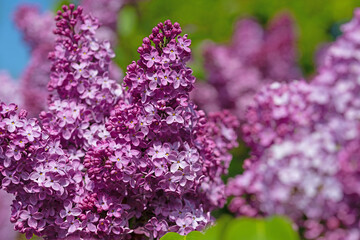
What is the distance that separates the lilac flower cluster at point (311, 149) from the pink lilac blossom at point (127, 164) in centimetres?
55

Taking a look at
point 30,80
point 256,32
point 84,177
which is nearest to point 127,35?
point 30,80

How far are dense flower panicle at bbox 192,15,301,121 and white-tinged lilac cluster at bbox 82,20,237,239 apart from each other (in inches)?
88.2

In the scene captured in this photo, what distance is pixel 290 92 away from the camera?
5.12ft

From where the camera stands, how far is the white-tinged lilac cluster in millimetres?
987

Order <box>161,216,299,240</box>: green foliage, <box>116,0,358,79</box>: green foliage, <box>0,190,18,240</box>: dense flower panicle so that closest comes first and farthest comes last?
<box>161,216,299,240</box>: green foliage < <box>0,190,18,240</box>: dense flower panicle < <box>116,0,358,79</box>: green foliage

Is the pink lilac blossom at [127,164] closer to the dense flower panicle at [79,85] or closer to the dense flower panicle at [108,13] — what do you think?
the dense flower panicle at [79,85]

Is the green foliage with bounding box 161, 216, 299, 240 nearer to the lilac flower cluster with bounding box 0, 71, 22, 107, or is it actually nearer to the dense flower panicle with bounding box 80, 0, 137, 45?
the lilac flower cluster with bounding box 0, 71, 22, 107

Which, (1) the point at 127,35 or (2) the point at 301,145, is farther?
(1) the point at 127,35

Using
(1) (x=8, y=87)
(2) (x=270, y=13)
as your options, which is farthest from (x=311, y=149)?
(2) (x=270, y=13)

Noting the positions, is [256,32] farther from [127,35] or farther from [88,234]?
[88,234]

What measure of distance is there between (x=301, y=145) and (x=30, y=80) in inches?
59.1

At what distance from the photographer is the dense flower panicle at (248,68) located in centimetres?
336

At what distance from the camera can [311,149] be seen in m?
1.61

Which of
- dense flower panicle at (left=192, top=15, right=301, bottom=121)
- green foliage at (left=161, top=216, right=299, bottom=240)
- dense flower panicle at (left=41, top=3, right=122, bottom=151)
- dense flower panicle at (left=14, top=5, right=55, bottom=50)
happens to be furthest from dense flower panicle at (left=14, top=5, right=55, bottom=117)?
green foliage at (left=161, top=216, right=299, bottom=240)
